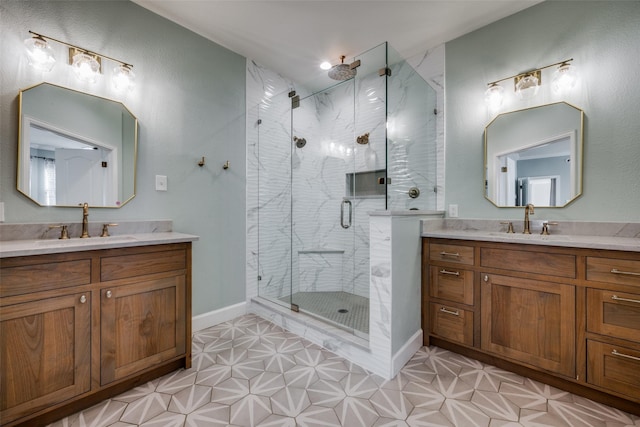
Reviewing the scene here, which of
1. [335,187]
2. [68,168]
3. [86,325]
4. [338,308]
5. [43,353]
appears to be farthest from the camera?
[335,187]

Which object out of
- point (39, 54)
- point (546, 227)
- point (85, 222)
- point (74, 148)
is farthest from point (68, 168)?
point (546, 227)

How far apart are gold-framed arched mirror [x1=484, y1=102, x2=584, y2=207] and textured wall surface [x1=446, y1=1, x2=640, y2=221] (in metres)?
0.05

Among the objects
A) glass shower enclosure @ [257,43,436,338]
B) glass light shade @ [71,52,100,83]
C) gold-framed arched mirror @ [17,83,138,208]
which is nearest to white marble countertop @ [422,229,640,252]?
glass shower enclosure @ [257,43,436,338]

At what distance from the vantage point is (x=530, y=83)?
201 centimetres

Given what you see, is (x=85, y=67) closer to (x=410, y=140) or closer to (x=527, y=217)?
(x=410, y=140)

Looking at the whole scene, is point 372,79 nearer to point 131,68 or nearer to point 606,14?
point 606,14

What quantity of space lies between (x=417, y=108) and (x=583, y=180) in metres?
1.31

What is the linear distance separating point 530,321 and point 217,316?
2.37 meters

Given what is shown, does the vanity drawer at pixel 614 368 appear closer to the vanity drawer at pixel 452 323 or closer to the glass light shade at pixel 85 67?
the vanity drawer at pixel 452 323

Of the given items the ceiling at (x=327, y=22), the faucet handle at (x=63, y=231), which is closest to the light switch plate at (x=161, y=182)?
the faucet handle at (x=63, y=231)

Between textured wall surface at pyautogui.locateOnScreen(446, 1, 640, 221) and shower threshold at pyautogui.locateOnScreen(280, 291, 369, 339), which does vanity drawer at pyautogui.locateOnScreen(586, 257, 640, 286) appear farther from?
shower threshold at pyautogui.locateOnScreen(280, 291, 369, 339)

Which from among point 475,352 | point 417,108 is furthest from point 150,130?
point 475,352

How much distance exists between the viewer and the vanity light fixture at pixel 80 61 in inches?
61.7

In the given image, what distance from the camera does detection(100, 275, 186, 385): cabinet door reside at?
4.65 ft
